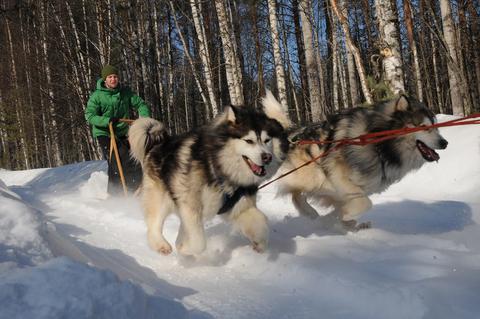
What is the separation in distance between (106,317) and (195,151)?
1770mm

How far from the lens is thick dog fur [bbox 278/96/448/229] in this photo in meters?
→ 3.46

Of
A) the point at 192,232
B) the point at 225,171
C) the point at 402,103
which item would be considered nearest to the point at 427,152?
the point at 402,103

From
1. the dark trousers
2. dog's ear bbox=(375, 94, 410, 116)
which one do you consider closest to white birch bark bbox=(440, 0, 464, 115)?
dog's ear bbox=(375, 94, 410, 116)

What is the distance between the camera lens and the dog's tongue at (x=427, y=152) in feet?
11.1

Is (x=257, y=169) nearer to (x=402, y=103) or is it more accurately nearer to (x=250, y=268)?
(x=250, y=268)

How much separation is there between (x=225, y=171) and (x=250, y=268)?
0.72m

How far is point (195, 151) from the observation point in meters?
3.22

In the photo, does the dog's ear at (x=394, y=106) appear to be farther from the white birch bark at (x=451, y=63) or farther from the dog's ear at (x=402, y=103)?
the white birch bark at (x=451, y=63)

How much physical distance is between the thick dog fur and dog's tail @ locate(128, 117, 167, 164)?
1.17 meters

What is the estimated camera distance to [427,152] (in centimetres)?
342

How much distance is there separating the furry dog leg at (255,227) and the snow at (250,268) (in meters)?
0.09

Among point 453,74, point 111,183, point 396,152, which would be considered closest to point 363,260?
point 396,152

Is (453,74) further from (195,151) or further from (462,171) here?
(195,151)

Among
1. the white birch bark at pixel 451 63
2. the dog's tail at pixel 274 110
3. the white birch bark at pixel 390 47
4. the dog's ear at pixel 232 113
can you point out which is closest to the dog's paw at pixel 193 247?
the dog's ear at pixel 232 113
